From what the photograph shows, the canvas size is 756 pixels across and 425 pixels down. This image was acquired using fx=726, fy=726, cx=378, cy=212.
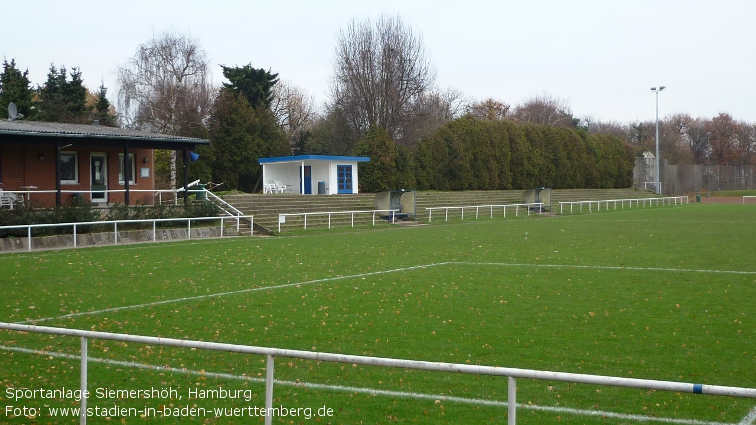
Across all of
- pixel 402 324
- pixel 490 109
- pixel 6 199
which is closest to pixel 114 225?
pixel 6 199

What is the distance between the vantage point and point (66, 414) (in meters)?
6.39

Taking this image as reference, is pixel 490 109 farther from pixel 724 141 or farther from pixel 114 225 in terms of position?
pixel 114 225

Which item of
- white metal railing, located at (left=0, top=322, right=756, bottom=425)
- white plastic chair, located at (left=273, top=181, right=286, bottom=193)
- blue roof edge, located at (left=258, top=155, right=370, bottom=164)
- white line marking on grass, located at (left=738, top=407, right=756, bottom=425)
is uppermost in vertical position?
blue roof edge, located at (left=258, top=155, right=370, bottom=164)

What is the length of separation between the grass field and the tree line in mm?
32546

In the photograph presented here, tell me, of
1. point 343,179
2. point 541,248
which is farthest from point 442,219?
point 541,248

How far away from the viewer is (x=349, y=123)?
212 feet

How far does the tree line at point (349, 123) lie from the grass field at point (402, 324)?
3255 cm

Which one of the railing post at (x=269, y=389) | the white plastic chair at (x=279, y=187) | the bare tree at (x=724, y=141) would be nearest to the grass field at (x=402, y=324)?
the railing post at (x=269, y=389)

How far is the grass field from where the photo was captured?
6.76 metres

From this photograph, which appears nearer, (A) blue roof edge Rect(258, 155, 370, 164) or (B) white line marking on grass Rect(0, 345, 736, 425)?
(B) white line marking on grass Rect(0, 345, 736, 425)

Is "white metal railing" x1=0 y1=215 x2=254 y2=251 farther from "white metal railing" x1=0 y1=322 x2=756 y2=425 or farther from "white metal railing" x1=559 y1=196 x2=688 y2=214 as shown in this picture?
"white metal railing" x1=559 y1=196 x2=688 y2=214

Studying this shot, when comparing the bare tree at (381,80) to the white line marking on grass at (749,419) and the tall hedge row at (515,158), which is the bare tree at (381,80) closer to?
the tall hedge row at (515,158)

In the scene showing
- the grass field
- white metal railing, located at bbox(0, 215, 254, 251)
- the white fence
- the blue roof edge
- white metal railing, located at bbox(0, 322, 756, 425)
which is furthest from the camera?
the blue roof edge

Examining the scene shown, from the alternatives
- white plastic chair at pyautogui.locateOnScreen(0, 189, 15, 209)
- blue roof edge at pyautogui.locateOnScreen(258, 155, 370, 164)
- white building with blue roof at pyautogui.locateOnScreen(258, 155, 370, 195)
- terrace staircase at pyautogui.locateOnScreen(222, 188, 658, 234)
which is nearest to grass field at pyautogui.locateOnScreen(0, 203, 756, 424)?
white plastic chair at pyautogui.locateOnScreen(0, 189, 15, 209)
